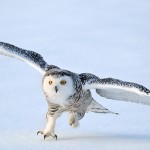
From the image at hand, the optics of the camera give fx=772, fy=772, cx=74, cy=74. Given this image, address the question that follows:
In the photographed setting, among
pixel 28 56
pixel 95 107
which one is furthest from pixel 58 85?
pixel 95 107

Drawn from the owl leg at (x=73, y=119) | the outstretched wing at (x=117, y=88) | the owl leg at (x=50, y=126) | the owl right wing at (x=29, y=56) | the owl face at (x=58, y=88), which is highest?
the owl right wing at (x=29, y=56)

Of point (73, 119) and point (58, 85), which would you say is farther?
point (73, 119)

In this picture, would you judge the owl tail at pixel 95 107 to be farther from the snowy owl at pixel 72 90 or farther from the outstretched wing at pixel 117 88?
the outstretched wing at pixel 117 88

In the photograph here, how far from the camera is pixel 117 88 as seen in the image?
7.96 metres

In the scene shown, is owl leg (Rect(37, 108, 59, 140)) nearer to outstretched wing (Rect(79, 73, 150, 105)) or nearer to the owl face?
the owl face

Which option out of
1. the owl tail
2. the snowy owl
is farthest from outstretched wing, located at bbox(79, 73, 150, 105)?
the owl tail

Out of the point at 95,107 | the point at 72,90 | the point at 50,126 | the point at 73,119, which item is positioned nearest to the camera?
the point at 72,90

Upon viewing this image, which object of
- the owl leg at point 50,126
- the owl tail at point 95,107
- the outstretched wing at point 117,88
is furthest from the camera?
the owl tail at point 95,107

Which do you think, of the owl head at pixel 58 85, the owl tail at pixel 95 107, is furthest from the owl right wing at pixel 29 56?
the owl tail at pixel 95 107

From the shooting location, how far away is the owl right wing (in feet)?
27.6

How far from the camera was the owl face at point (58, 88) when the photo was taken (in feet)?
25.9

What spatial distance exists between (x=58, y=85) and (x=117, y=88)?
2.00 ft

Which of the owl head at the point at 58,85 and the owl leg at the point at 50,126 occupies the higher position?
the owl head at the point at 58,85

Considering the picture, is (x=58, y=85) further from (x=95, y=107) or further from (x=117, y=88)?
(x=95, y=107)
